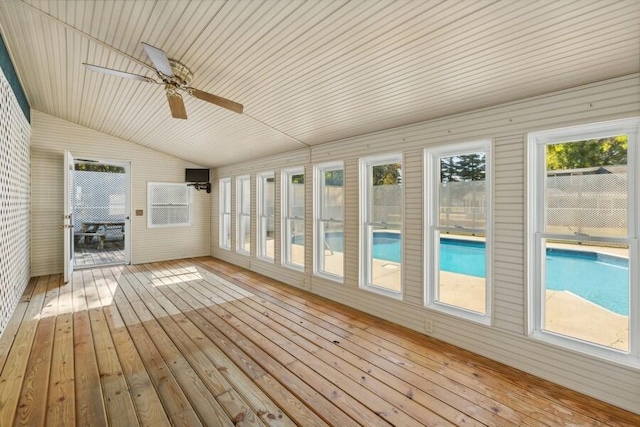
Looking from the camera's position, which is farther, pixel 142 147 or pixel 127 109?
pixel 142 147

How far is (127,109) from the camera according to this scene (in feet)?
15.2

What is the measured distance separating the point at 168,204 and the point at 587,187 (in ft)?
25.9

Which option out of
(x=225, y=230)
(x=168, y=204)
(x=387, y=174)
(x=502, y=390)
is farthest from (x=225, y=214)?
(x=502, y=390)

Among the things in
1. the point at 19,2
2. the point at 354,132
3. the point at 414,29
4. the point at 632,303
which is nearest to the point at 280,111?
the point at 354,132

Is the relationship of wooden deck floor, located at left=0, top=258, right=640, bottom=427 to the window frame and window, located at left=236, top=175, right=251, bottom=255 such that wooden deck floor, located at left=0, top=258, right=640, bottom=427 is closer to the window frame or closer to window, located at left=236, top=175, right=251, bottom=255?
window, located at left=236, top=175, right=251, bottom=255

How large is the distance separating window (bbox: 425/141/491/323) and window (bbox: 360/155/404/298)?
43cm

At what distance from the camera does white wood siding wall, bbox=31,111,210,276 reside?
5.76 metres

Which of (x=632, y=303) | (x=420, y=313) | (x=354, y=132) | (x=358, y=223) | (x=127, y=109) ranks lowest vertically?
(x=420, y=313)

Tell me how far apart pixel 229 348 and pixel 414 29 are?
320 centimetres

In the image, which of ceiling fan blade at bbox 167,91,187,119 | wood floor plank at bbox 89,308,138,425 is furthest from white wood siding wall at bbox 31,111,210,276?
ceiling fan blade at bbox 167,91,187,119

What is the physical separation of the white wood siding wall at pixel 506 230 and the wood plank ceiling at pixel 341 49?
0.15m

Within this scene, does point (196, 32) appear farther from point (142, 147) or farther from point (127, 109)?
point (142, 147)

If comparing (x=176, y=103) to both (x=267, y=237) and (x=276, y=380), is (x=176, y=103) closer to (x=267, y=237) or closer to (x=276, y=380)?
(x=276, y=380)

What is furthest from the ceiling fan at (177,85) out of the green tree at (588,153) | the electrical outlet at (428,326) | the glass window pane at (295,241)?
the electrical outlet at (428,326)
